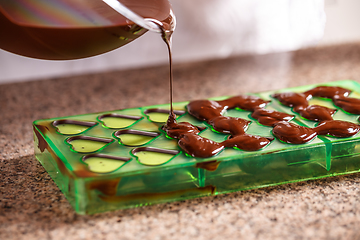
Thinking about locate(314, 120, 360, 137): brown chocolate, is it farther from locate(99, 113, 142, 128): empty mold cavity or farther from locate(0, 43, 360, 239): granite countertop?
locate(99, 113, 142, 128): empty mold cavity

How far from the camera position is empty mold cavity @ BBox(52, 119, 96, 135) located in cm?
83

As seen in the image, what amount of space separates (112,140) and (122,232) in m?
0.20

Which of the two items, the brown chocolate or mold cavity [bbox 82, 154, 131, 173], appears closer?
mold cavity [bbox 82, 154, 131, 173]

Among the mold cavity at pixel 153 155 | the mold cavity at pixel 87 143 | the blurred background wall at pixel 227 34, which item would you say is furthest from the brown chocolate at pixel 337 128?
the blurred background wall at pixel 227 34

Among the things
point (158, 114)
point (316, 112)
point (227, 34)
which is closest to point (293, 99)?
point (316, 112)

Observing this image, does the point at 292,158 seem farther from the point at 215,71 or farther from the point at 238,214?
the point at 215,71

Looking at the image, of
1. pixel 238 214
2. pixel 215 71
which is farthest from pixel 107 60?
pixel 238 214

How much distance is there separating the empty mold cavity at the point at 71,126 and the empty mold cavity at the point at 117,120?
3 cm

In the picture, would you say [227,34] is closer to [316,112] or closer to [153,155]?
[316,112]

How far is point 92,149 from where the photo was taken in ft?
2.48

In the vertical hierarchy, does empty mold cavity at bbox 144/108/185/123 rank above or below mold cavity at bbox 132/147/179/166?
above

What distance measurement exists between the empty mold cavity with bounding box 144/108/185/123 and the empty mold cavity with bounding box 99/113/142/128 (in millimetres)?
29

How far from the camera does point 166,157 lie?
2.36ft

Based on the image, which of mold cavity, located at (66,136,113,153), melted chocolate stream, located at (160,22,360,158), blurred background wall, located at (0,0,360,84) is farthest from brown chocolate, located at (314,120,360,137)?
blurred background wall, located at (0,0,360,84)
